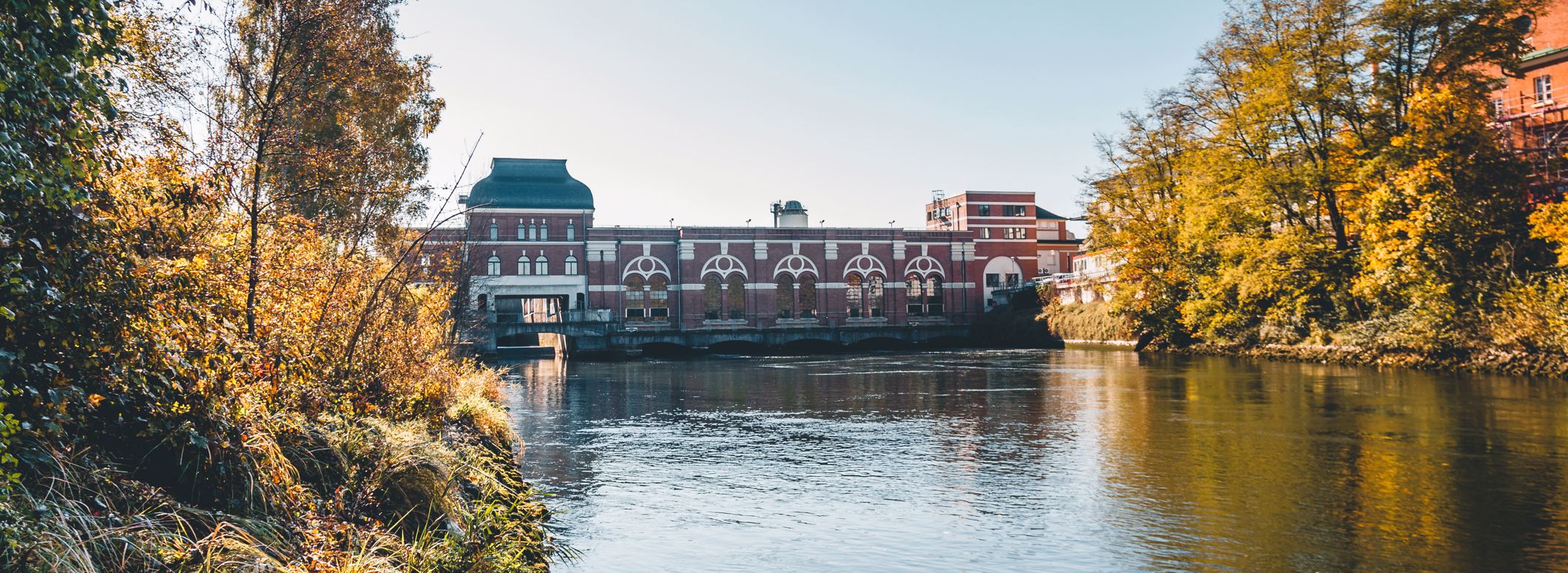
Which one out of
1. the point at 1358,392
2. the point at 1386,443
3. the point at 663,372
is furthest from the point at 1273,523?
the point at 663,372

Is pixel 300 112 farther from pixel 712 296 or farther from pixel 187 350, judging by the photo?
pixel 712 296

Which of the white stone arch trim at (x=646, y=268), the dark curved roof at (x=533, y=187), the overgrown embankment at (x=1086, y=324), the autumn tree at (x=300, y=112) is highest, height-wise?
the dark curved roof at (x=533, y=187)

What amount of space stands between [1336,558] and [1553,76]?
32.7 m

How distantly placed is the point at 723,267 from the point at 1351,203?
35688 mm

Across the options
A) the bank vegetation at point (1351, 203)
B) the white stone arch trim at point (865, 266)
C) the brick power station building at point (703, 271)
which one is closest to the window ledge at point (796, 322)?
the brick power station building at point (703, 271)

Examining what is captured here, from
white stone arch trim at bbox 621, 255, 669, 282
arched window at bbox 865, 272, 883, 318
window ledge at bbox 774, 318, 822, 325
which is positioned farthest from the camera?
arched window at bbox 865, 272, 883, 318

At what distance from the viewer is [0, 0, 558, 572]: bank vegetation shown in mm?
4086

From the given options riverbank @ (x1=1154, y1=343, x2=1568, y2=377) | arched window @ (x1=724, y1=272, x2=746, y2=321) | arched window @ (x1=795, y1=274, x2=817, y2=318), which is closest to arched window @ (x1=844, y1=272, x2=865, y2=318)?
arched window @ (x1=795, y1=274, x2=817, y2=318)

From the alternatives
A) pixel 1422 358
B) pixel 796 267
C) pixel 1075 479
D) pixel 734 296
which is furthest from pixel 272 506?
pixel 734 296

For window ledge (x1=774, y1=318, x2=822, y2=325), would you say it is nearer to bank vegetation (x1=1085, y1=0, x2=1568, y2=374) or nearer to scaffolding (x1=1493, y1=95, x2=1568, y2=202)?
bank vegetation (x1=1085, y1=0, x2=1568, y2=374)

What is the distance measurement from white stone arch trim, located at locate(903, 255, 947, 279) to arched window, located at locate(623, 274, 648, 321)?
1657 cm

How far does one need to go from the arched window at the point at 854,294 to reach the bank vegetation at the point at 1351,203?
874 inches

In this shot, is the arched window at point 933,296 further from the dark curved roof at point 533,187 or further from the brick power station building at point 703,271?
the dark curved roof at point 533,187

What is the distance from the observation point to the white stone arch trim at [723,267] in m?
57.2
